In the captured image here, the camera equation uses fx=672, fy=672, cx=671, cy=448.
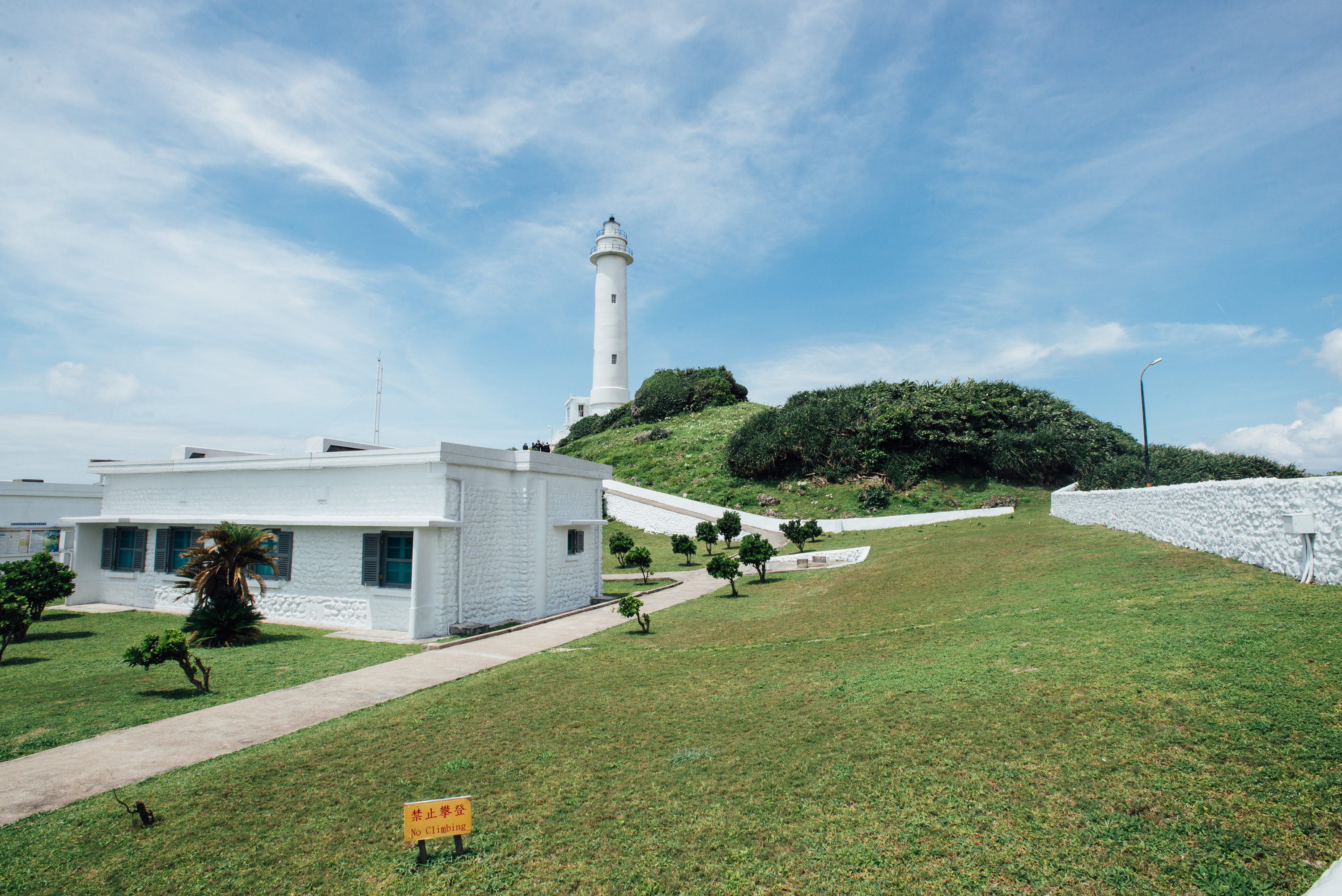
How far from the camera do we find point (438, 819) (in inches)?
180

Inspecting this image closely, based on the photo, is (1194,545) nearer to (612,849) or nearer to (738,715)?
(738,715)

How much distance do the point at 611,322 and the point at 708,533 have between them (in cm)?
3185

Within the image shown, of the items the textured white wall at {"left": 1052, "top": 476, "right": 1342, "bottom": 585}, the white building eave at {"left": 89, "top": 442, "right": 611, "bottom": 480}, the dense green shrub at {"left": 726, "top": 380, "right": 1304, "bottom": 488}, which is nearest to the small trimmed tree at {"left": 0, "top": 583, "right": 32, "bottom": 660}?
the white building eave at {"left": 89, "top": 442, "right": 611, "bottom": 480}

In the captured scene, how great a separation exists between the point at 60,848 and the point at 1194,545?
54.3ft

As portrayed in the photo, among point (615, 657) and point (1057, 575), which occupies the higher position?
point (1057, 575)

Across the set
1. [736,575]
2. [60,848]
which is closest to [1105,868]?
[60,848]

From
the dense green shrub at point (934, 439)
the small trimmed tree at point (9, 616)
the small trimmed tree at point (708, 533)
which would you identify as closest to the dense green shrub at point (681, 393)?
the dense green shrub at point (934, 439)

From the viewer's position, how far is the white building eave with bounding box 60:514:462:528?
1325cm

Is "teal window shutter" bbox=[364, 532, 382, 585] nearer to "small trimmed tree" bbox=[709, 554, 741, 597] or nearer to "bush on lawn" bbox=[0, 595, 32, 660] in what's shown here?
"bush on lawn" bbox=[0, 595, 32, 660]

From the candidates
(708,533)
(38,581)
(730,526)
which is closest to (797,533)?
(730,526)

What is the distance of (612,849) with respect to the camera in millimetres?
4910

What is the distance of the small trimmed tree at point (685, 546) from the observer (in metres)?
26.5

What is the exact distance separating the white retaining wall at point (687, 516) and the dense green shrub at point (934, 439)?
5.05 m

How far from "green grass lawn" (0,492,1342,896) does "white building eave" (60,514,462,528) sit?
430 cm
